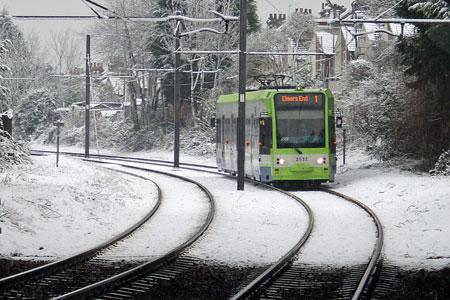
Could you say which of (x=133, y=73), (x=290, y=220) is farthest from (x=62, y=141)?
(x=290, y=220)

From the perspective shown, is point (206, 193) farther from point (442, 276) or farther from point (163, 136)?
point (163, 136)

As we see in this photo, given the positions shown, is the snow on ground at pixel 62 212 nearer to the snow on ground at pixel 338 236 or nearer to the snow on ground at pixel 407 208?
the snow on ground at pixel 338 236

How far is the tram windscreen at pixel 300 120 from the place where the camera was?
2469 centimetres

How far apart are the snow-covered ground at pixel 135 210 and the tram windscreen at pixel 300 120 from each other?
1.82 m

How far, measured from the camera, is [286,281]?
1057 centimetres

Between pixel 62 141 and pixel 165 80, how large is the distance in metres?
15.0

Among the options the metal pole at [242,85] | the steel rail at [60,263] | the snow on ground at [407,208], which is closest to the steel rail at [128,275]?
the steel rail at [60,263]

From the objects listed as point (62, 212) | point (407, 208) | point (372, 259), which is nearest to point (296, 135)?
point (407, 208)

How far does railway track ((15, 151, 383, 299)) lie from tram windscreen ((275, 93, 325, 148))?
12.5 meters

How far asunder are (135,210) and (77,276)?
8.99m

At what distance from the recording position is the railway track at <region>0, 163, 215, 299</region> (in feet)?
31.3

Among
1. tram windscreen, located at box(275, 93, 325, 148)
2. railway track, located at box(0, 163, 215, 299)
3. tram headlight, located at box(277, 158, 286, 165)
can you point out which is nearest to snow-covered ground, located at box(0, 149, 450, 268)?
railway track, located at box(0, 163, 215, 299)

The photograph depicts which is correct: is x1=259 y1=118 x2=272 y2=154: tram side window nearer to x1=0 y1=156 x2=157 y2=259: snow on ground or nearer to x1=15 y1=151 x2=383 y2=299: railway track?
x1=0 y1=156 x2=157 y2=259: snow on ground

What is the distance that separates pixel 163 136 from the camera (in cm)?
5650
